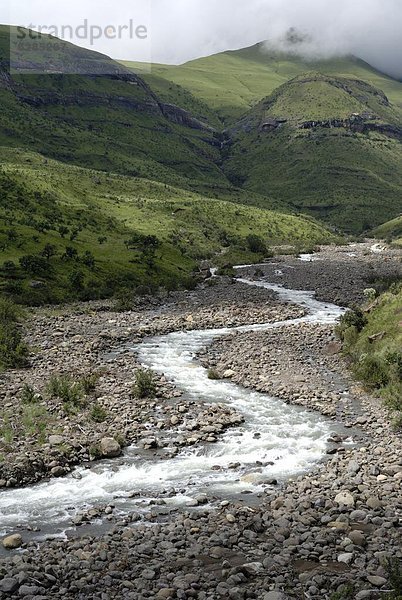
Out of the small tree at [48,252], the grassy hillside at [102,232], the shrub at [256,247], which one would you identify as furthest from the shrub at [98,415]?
the shrub at [256,247]

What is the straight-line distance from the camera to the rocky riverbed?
1350 centimetres

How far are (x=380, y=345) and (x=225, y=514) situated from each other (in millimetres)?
20082

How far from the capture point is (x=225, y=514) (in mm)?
17156

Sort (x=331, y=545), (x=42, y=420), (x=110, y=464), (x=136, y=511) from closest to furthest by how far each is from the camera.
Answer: (x=331, y=545) → (x=136, y=511) → (x=110, y=464) → (x=42, y=420)

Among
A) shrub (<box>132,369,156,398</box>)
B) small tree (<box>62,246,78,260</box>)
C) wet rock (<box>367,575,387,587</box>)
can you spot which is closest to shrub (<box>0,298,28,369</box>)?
shrub (<box>132,369,156,398</box>)

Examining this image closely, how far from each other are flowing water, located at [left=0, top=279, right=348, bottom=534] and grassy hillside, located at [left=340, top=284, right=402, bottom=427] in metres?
4.82

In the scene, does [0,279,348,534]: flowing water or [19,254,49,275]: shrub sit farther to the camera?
[19,254,49,275]: shrub

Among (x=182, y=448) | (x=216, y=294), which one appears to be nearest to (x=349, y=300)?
(x=216, y=294)

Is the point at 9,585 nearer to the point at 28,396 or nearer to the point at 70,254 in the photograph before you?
the point at 28,396

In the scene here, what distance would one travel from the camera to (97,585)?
1352cm

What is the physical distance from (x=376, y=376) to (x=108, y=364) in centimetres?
1728

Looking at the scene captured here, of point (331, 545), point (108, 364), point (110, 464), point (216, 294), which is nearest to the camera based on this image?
point (331, 545)

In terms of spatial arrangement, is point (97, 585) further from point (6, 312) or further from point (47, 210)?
point (47, 210)

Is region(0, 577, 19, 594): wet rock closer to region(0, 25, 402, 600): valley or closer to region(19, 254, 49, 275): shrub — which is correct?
region(0, 25, 402, 600): valley
